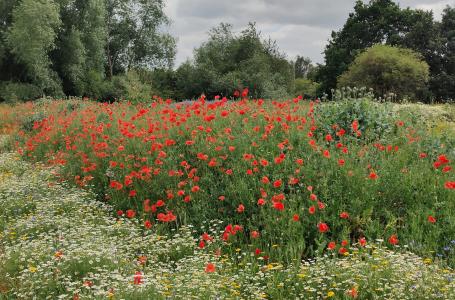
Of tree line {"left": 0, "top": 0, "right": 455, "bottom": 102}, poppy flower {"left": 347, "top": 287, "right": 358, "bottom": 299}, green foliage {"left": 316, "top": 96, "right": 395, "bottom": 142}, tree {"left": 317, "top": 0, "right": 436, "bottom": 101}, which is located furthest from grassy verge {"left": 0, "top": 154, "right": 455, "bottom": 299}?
tree {"left": 317, "top": 0, "right": 436, "bottom": 101}

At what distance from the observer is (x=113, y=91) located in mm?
43562

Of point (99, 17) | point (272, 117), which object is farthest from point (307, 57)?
point (272, 117)

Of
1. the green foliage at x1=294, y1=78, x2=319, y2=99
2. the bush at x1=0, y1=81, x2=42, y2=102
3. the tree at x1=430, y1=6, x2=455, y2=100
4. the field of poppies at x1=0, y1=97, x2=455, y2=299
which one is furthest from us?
the green foliage at x1=294, y1=78, x2=319, y2=99

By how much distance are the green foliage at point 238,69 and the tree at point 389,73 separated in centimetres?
511

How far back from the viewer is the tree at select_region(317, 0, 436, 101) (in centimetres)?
4326

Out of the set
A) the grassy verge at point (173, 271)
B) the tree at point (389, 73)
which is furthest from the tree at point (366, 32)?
the grassy verge at point (173, 271)

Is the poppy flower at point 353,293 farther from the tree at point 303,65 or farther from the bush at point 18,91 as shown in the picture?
the tree at point 303,65

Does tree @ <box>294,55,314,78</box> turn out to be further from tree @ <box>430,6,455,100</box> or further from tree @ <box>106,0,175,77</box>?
tree @ <box>430,6,455,100</box>

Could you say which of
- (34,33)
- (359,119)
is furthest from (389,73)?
(34,33)

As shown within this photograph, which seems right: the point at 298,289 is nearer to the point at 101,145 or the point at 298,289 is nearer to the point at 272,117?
the point at 272,117

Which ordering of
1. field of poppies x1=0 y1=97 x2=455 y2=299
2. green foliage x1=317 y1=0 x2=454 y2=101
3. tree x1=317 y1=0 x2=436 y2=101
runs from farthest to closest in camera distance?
tree x1=317 y1=0 x2=436 y2=101
green foliage x1=317 y1=0 x2=454 y2=101
field of poppies x1=0 y1=97 x2=455 y2=299

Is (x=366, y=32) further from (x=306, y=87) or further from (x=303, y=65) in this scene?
(x=303, y=65)

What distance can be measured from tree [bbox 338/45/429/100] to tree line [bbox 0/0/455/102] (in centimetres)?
7

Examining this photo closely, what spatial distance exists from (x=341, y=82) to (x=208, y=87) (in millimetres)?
10201
